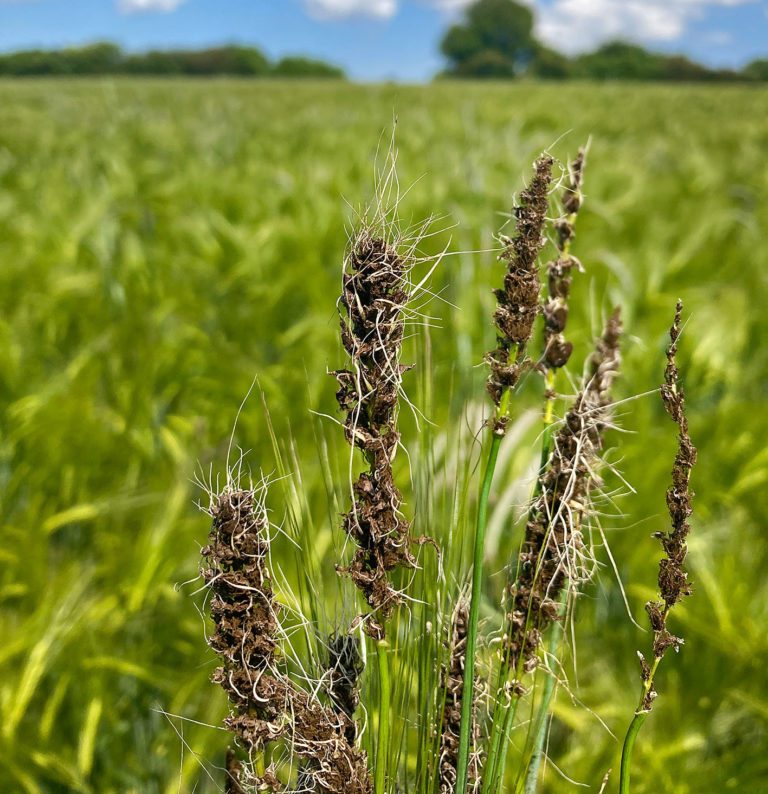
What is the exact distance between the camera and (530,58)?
5284 centimetres

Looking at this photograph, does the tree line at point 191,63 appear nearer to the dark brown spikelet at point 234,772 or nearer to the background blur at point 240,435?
the background blur at point 240,435

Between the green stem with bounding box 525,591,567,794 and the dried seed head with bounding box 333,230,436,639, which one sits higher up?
the dried seed head with bounding box 333,230,436,639

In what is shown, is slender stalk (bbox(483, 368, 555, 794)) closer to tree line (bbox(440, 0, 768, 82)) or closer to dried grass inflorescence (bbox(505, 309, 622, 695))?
dried grass inflorescence (bbox(505, 309, 622, 695))

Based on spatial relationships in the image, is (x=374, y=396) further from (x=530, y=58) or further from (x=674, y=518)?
(x=530, y=58)

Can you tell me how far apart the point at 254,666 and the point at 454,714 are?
0.15m

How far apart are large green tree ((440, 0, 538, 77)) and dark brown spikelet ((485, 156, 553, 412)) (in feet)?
198

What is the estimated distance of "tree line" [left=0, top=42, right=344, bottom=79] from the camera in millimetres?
33375

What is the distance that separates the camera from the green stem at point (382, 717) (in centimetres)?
35

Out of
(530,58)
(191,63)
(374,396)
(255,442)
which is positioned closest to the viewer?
(374,396)

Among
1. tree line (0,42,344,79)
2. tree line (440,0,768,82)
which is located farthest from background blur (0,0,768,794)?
tree line (0,42,344,79)

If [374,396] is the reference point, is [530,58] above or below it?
above

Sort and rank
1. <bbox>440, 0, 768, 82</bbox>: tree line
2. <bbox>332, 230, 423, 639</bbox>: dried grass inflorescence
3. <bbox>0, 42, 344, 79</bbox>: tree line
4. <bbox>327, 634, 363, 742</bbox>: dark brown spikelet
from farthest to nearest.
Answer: <bbox>0, 42, 344, 79</bbox>: tree line, <bbox>440, 0, 768, 82</bbox>: tree line, <bbox>327, 634, 363, 742</bbox>: dark brown spikelet, <bbox>332, 230, 423, 639</bbox>: dried grass inflorescence

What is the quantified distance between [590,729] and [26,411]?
4.31 ft

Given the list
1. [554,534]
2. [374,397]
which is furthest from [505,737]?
[374,397]
